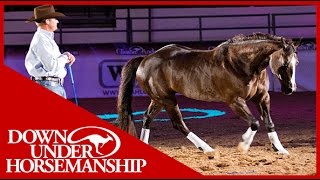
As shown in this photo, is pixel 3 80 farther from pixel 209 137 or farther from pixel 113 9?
pixel 113 9

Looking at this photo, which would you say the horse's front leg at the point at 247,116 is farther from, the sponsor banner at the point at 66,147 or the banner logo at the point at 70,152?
the banner logo at the point at 70,152

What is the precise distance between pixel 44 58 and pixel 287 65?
1.96 meters

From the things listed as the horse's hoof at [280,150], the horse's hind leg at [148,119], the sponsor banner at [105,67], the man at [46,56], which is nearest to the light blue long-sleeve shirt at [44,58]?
the man at [46,56]

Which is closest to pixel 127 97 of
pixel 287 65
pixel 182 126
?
pixel 182 126

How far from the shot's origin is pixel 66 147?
5.28 m

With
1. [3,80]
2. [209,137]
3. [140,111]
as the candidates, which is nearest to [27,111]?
[3,80]

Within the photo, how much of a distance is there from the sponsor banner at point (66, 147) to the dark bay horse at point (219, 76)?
2.84 feet

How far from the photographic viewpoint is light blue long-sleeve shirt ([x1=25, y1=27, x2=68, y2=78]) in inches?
215

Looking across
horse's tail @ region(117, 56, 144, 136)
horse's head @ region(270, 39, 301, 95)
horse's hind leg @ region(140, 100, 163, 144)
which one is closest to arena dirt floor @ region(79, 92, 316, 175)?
horse's hind leg @ region(140, 100, 163, 144)

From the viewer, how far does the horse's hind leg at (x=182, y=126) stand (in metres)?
6.20

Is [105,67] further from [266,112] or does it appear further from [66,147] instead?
[66,147]

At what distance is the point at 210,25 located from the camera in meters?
12.4

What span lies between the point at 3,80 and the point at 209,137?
3014 millimetres

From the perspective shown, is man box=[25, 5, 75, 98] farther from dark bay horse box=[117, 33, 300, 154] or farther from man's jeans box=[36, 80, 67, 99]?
dark bay horse box=[117, 33, 300, 154]
